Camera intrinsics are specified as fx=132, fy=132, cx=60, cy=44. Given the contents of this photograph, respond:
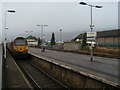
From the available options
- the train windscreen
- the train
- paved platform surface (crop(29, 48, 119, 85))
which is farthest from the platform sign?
the train windscreen

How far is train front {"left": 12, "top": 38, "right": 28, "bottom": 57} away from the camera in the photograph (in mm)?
20641

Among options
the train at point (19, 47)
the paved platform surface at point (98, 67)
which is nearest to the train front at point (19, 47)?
the train at point (19, 47)

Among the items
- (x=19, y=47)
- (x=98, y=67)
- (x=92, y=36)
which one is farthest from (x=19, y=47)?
(x=98, y=67)

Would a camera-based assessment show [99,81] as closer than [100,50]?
Yes

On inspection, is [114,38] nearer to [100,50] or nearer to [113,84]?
[100,50]

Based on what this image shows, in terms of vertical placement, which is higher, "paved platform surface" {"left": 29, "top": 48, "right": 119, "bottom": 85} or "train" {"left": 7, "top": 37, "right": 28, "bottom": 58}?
"train" {"left": 7, "top": 37, "right": 28, "bottom": 58}

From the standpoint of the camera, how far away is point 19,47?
67.9 ft

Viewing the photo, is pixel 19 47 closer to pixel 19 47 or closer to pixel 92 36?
pixel 19 47

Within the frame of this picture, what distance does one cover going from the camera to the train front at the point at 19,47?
20.6 m

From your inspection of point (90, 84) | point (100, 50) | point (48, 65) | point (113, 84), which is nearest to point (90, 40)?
point (48, 65)

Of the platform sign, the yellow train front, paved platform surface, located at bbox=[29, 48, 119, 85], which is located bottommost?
paved platform surface, located at bbox=[29, 48, 119, 85]

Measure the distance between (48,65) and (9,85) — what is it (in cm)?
776

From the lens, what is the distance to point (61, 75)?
12.4 metres

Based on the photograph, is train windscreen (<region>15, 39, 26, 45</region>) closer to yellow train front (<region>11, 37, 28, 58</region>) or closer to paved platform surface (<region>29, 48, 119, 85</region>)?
yellow train front (<region>11, 37, 28, 58</region>)
